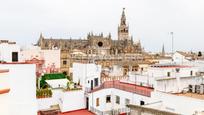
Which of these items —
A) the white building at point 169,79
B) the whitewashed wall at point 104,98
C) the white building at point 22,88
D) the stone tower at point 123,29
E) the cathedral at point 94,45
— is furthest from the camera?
the stone tower at point 123,29

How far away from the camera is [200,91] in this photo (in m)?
16.4

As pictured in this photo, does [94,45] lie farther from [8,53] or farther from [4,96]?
[4,96]

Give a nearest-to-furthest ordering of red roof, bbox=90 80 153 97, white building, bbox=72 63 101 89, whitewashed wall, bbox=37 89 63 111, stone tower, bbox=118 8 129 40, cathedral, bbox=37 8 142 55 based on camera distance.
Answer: red roof, bbox=90 80 153 97
whitewashed wall, bbox=37 89 63 111
white building, bbox=72 63 101 89
cathedral, bbox=37 8 142 55
stone tower, bbox=118 8 129 40

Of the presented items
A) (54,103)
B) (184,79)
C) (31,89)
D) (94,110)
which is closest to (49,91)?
(54,103)

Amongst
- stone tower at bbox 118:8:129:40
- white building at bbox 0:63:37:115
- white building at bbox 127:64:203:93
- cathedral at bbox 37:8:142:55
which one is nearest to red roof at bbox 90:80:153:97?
white building at bbox 127:64:203:93

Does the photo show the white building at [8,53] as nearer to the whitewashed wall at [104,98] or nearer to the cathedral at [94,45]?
the whitewashed wall at [104,98]

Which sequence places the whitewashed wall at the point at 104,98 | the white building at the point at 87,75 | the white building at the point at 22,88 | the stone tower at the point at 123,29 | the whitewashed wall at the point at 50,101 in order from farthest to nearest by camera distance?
the stone tower at the point at 123,29 < the white building at the point at 87,75 < the whitewashed wall at the point at 104,98 < the whitewashed wall at the point at 50,101 < the white building at the point at 22,88

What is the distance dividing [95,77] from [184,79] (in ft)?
31.4

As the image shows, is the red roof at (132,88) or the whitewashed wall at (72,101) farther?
the whitewashed wall at (72,101)

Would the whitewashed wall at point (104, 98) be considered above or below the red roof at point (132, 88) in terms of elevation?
below

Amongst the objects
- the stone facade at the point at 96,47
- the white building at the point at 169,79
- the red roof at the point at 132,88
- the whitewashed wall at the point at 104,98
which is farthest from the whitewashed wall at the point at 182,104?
the stone facade at the point at 96,47

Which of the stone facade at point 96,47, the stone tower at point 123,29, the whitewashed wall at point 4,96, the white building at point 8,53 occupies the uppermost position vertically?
the stone tower at point 123,29

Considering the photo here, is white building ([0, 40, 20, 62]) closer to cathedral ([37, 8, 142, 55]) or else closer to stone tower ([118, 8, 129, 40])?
cathedral ([37, 8, 142, 55])

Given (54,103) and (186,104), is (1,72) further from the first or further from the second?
(54,103)
